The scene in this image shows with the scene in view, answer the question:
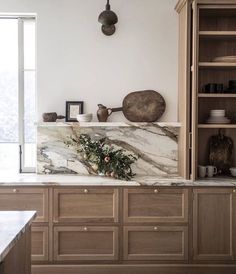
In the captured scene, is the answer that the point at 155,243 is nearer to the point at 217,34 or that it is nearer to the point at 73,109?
the point at 73,109

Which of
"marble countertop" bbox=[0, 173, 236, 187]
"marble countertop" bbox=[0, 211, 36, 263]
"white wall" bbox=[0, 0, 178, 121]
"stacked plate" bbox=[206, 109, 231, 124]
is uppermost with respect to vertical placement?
"white wall" bbox=[0, 0, 178, 121]

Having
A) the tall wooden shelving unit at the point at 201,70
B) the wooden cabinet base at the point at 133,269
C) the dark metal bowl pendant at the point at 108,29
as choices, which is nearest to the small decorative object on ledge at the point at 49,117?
the dark metal bowl pendant at the point at 108,29

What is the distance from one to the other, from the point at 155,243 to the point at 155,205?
0.35 metres

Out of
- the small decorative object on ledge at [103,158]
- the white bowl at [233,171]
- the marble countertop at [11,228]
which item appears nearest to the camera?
the marble countertop at [11,228]

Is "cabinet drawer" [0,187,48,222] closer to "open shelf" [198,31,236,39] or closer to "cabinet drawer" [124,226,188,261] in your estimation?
"cabinet drawer" [124,226,188,261]

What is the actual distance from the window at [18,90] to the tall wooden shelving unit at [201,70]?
1587mm

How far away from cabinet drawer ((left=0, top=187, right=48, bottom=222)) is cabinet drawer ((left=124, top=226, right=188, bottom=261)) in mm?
779

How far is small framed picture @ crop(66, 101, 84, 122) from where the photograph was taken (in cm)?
420

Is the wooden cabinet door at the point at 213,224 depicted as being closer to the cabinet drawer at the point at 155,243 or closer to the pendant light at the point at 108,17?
→ the cabinet drawer at the point at 155,243

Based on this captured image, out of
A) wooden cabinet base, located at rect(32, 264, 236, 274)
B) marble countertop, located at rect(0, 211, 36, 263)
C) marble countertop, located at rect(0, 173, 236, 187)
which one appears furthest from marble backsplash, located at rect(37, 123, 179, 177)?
marble countertop, located at rect(0, 211, 36, 263)

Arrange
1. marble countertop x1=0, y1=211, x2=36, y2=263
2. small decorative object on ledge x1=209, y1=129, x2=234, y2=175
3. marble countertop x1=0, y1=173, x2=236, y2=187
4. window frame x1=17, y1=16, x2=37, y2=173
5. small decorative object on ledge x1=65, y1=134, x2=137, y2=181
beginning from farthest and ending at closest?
window frame x1=17, y1=16, x2=37, y2=173 → small decorative object on ledge x1=209, y1=129, x2=234, y2=175 → small decorative object on ledge x1=65, y1=134, x2=137, y2=181 → marble countertop x1=0, y1=173, x2=236, y2=187 → marble countertop x1=0, y1=211, x2=36, y2=263

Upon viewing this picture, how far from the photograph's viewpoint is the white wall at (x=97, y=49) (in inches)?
165

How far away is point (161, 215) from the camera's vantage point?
147 inches

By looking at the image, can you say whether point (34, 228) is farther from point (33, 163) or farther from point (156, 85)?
point (156, 85)
